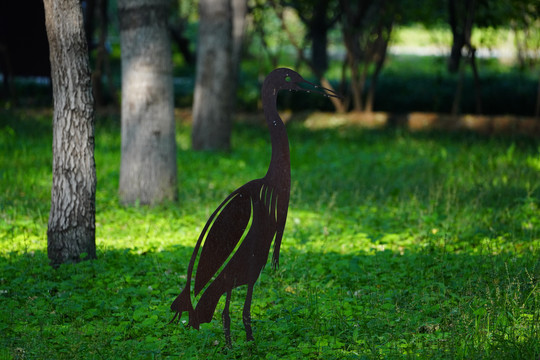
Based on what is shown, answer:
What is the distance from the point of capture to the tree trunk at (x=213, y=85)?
11.7 meters

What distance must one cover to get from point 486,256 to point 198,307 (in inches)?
121

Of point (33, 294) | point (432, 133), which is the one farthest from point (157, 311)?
point (432, 133)

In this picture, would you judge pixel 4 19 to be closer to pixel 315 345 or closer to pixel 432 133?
pixel 432 133

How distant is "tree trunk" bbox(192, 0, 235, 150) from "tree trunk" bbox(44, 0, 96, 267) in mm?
6144

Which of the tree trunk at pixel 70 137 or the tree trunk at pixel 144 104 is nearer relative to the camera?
the tree trunk at pixel 70 137

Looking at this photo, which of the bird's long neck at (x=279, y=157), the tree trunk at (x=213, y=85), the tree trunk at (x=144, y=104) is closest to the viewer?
the bird's long neck at (x=279, y=157)

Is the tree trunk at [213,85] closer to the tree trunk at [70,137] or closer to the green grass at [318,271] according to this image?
the green grass at [318,271]

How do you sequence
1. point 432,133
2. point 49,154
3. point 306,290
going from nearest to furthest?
point 306,290 < point 49,154 < point 432,133

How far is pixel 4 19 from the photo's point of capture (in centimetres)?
1817

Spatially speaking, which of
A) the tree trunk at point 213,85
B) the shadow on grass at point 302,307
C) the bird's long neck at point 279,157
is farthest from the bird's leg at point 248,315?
the tree trunk at point 213,85

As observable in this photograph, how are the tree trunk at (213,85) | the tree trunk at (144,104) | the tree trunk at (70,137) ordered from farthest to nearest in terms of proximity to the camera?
the tree trunk at (213,85), the tree trunk at (144,104), the tree trunk at (70,137)

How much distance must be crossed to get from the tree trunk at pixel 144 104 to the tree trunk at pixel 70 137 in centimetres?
223

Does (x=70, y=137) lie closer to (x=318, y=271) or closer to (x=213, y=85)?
(x=318, y=271)

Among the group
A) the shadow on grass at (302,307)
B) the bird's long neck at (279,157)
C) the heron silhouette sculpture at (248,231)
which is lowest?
the shadow on grass at (302,307)
